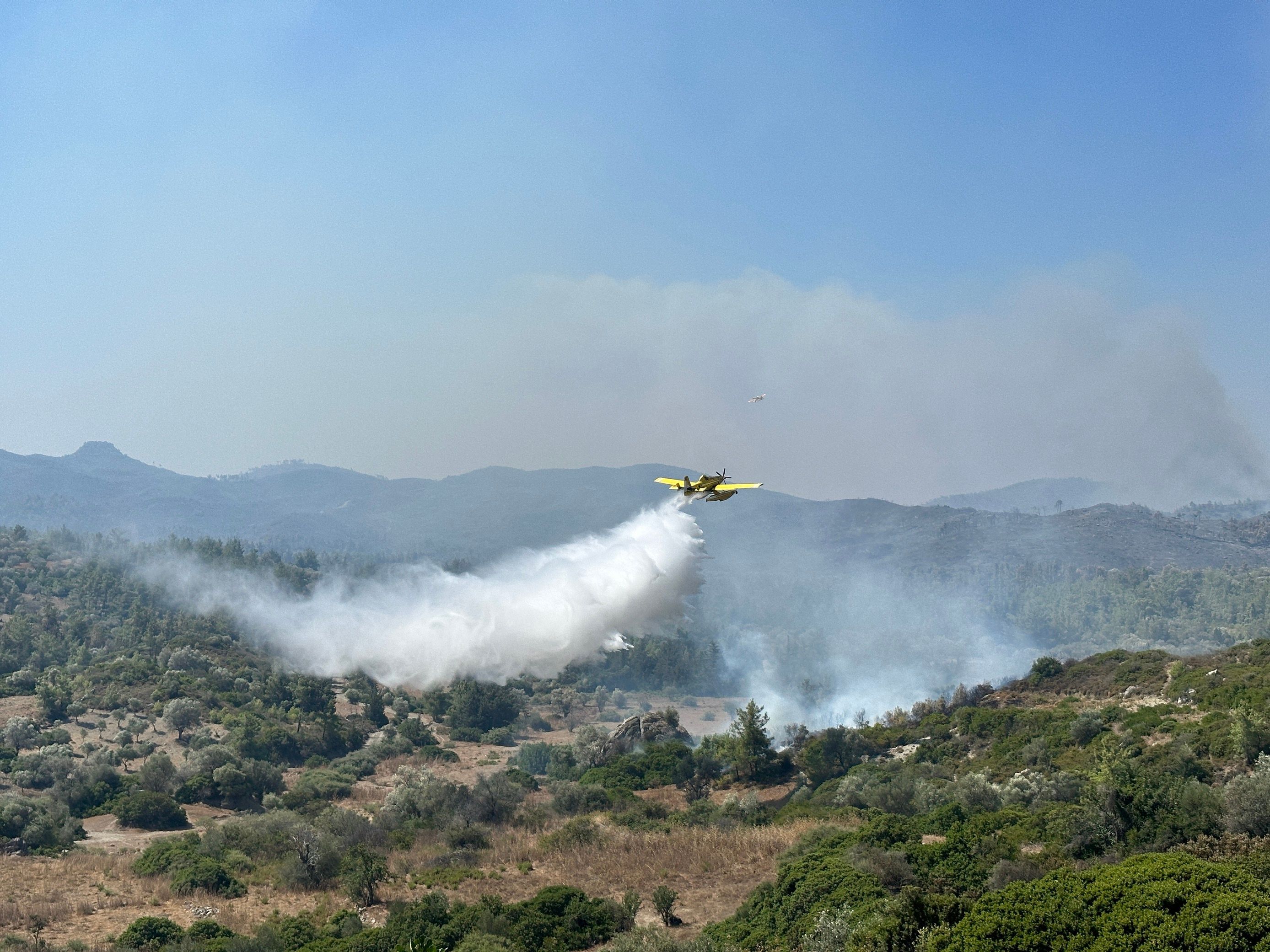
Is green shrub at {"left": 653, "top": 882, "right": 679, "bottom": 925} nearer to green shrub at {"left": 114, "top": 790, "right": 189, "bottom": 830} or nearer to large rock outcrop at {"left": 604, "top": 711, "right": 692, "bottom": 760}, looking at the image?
green shrub at {"left": 114, "top": 790, "right": 189, "bottom": 830}

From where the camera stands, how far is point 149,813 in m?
51.3

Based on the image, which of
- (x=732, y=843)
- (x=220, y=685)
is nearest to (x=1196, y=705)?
(x=732, y=843)

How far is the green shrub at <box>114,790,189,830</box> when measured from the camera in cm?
5109

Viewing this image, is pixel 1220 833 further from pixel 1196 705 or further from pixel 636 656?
pixel 636 656

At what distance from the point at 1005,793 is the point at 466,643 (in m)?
53.7

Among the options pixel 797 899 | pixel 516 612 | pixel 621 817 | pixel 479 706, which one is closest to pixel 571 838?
pixel 621 817

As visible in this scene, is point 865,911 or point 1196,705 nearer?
point 865,911

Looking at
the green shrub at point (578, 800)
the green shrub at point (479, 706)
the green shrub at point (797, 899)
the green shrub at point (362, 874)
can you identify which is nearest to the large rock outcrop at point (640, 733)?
the green shrub at point (578, 800)

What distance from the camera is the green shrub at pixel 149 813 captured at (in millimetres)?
51094

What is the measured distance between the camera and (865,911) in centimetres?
2656

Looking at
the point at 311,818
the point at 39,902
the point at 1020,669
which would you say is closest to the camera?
the point at 39,902

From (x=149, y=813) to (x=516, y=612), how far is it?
35284 mm

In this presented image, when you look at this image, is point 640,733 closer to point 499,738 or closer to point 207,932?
point 499,738

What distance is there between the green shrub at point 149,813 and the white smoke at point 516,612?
3074 centimetres
